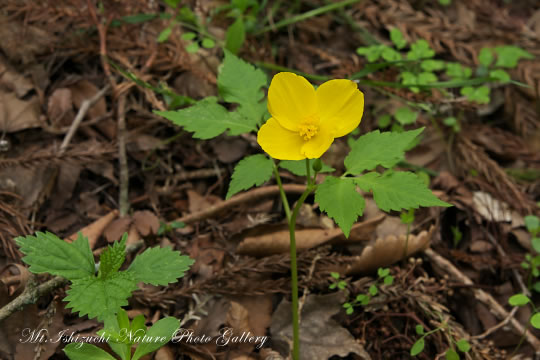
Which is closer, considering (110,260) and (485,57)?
(110,260)

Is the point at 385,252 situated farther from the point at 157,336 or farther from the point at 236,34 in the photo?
the point at 236,34

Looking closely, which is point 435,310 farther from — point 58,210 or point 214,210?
point 58,210

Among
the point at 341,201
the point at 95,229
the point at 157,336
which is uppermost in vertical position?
the point at 341,201

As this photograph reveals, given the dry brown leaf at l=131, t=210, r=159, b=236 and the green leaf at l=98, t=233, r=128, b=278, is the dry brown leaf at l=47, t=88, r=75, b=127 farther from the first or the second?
the green leaf at l=98, t=233, r=128, b=278

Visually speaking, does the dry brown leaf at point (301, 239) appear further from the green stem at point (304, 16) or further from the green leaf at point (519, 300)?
the green stem at point (304, 16)

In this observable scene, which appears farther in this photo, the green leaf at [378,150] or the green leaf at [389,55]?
the green leaf at [389,55]

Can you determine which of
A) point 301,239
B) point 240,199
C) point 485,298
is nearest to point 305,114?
point 301,239

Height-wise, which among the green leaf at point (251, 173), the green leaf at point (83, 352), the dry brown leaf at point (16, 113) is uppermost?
the green leaf at point (251, 173)

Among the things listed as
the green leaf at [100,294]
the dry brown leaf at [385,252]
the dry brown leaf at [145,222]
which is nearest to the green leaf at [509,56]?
the dry brown leaf at [385,252]
